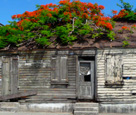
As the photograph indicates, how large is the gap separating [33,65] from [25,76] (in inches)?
31.0

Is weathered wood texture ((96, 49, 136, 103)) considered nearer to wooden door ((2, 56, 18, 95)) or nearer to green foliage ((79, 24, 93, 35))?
green foliage ((79, 24, 93, 35))

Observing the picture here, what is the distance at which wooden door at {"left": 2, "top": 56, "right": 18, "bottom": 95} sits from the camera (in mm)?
10891

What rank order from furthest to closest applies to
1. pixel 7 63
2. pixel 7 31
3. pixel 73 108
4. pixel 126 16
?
pixel 126 16, pixel 7 31, pixel 7 63, pixel 73 108

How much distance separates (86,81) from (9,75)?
4.50 meters

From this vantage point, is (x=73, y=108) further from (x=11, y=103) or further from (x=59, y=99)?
(x=11, y=103)

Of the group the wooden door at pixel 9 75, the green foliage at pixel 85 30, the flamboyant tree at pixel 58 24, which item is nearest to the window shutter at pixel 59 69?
the flamboyant tree at pixel 58 24

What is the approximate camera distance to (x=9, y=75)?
35.9 feet

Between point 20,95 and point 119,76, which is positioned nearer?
point 119,76

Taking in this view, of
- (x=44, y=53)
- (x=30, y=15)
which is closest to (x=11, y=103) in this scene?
(x=44, y=53)

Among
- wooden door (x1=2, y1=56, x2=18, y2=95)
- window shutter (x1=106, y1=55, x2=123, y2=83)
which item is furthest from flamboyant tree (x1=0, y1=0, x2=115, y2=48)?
window shutter (x1=106, y1=55, x2=123, y2=83)

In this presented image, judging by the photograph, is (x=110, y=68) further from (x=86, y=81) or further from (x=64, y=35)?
(x=64, y=35)

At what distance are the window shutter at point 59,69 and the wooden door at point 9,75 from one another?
86.8 inches

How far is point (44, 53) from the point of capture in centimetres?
1080

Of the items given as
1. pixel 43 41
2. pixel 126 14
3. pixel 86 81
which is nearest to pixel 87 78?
pixel 86 81
